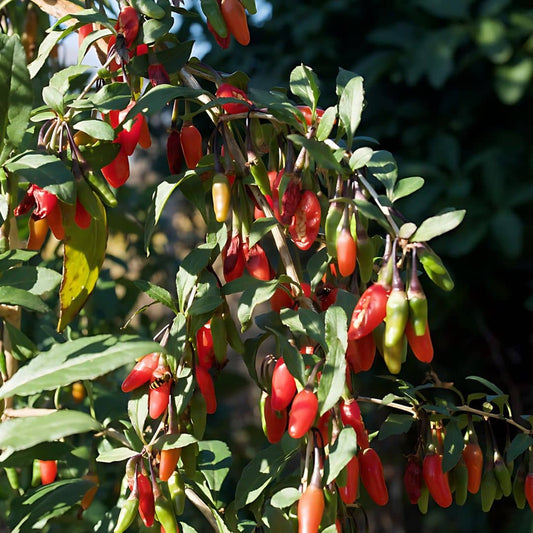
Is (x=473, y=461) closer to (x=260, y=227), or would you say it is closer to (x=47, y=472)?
(x=260, y=227)

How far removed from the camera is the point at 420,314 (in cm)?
54

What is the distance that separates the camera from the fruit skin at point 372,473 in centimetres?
62

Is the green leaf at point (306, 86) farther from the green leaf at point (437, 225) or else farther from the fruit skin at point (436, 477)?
the fruit skin at point (436, 477)

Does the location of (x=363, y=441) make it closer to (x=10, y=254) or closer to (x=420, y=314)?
(x=420, y=314)

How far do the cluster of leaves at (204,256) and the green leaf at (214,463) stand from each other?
0.16 feet

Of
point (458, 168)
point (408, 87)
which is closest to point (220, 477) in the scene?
point (458, 168)

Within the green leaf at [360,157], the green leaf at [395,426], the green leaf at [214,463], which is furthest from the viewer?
the green leaf at [214,463]

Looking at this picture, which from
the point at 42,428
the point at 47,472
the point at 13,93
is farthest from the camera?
the point at 47,472

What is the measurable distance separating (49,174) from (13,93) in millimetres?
84

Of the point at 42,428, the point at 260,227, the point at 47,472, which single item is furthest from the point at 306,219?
the point at 47,472

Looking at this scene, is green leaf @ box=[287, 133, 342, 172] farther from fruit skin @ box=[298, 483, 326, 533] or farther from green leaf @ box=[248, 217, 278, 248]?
fruit skin @ box=[298, 483, 326, 533]

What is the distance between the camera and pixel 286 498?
1.93 ft

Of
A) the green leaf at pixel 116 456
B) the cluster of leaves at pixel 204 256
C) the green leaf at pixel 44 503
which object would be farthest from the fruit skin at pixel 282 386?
the green leaf at pixel 44 503

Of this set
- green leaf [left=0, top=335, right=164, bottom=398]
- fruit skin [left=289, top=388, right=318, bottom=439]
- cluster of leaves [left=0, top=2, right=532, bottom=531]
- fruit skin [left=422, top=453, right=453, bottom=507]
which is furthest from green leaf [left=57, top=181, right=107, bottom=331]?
fruit skin [left=422, top=453, right=453, bottom=507]
